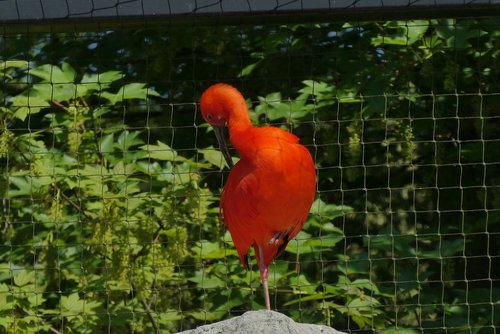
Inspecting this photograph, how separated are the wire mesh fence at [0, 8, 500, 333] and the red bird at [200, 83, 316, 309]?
2.82 ft

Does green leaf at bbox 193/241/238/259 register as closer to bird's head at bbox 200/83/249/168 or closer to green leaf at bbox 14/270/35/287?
green leaf at bbox 14/270/35/287

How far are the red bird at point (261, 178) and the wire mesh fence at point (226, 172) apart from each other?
2.82ft

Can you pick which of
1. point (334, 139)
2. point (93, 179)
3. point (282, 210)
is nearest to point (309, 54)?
point (334, 139)

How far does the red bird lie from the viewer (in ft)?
12.3

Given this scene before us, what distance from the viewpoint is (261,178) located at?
376cm

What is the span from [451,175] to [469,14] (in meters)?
1.33

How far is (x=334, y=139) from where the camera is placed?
534 cm

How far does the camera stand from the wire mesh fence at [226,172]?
4945mm

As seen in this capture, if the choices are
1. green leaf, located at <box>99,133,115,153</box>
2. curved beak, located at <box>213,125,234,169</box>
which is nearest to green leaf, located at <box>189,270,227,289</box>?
green leaf, located at <box>99,133,115,153</box>

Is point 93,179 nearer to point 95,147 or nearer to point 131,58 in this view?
point 95,147

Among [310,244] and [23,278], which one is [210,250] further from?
[23,278]

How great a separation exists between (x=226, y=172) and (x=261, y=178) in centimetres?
148

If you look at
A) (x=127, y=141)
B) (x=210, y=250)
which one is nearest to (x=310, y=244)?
(x=210, y=250)

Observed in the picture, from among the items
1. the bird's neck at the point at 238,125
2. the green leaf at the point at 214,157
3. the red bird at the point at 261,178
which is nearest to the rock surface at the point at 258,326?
the red bird at the point at 261,178
